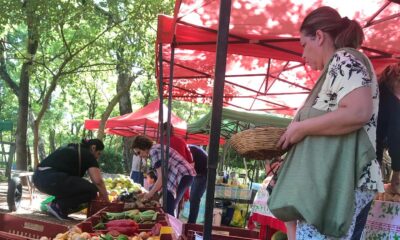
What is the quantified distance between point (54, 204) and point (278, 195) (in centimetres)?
665

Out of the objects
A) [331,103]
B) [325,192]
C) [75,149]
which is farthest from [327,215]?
[75,149]

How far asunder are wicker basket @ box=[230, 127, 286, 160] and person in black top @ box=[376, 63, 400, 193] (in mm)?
986

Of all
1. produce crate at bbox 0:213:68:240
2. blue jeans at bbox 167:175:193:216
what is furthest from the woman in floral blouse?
blue jeans at bbox 167:175:193:216

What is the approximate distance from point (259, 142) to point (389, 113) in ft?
3.62

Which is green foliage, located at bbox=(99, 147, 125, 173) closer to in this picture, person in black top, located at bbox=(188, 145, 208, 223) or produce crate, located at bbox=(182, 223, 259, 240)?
person in black top, located at bbox=(188, 145, 208, 223)

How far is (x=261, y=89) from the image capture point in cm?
938

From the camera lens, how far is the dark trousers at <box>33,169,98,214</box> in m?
7.85

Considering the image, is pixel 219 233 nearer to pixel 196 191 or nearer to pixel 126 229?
pixel 126 229

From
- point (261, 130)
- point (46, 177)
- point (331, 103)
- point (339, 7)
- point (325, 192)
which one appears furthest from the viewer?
point (46, 177)

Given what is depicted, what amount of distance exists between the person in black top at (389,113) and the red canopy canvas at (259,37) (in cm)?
175

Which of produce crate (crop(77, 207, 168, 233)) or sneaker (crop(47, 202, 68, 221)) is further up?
produce crate (crop(77, 207, 168, 233))

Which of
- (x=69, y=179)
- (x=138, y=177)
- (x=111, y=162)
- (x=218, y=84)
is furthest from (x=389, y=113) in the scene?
(x=111, y=162)

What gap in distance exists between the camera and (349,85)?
6.76 feet

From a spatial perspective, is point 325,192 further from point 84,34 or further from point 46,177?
point 84,34
